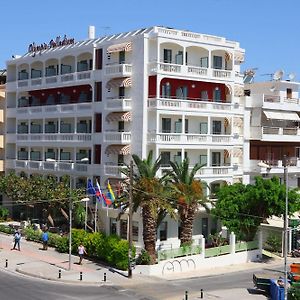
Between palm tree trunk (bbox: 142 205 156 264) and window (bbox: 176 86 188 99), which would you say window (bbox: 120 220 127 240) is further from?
window (bbox: 176 86 188 99)

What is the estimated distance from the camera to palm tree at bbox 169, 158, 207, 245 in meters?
46.4

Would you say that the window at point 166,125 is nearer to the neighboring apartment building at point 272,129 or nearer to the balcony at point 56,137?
the balcony at point 56,137

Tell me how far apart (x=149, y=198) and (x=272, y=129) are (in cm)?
2330

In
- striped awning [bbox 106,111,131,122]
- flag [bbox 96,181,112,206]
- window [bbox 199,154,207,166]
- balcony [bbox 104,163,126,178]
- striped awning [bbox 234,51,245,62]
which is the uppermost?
striped awning [bbox 234,51,245,62]

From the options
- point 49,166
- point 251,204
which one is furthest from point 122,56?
point 251,204

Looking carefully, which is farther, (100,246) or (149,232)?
(100,246)

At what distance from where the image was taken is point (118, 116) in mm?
53344

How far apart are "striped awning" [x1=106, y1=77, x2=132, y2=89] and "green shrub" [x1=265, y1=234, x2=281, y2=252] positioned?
670 inches

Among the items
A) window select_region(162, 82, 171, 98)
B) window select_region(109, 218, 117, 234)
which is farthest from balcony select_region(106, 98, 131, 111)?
window select_region(109, 218, 117, 234)

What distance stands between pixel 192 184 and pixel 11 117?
90.7ft

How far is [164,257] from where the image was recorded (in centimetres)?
4378

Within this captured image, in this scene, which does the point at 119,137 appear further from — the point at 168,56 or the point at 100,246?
the point at 100,246

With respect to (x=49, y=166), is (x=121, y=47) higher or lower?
higher

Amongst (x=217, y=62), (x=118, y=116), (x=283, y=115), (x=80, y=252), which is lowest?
(x=80, y=252)
